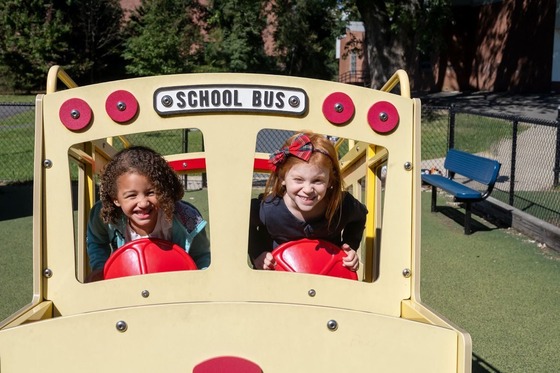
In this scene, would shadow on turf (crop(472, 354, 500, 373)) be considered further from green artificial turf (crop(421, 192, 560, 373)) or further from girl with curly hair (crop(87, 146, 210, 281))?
girl with curly hair (crop(87, 146, 210, 281))

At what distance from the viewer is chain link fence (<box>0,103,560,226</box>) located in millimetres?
8632

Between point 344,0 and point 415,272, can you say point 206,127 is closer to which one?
point 415,272

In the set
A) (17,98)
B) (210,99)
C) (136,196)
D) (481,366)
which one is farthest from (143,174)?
(17,98)

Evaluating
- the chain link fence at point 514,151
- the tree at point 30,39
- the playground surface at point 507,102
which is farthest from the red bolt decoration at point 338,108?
the tree at point 30,39

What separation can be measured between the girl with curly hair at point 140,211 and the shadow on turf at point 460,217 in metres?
5.43

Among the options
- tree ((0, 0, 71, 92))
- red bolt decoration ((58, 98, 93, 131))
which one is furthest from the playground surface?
tree ((0, 0, 71, 92))

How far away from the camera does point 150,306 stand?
2.11 meters

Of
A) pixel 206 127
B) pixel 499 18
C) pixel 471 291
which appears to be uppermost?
pixel 499 18

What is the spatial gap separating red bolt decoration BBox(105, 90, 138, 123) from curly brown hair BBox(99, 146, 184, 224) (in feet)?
1.14

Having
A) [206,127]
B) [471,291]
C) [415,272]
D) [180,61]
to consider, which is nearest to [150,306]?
[206,127]

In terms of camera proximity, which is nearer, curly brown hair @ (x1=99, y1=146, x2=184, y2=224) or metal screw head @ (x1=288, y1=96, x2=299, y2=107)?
metal screw head @ (x1=288, y1=96, x2=299, y2=107)

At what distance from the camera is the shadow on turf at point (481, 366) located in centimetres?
393

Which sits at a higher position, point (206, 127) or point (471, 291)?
point (206, 127)

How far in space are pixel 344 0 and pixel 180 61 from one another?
8.50m
